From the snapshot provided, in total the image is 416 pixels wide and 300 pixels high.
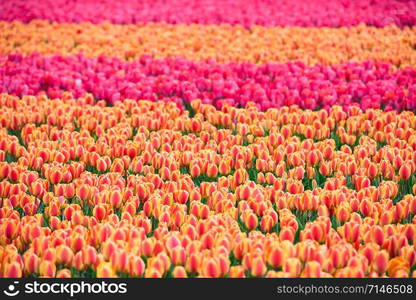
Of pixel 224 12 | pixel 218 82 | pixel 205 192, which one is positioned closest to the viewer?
pixel 205 192

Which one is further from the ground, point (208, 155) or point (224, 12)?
point (224, 12)

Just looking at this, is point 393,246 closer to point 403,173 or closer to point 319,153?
point 403,173

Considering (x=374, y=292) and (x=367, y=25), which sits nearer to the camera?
(x=374, y=292)

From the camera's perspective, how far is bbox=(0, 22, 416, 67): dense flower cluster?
24.7ft

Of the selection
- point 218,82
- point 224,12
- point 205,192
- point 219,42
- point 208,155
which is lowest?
point 205,192

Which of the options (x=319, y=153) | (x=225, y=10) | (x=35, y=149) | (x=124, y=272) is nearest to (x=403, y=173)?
(x=319, y=153)

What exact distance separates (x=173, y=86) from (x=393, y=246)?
3569mm

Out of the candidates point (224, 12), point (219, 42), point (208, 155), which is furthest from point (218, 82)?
point (224, 12)

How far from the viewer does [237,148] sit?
434cm

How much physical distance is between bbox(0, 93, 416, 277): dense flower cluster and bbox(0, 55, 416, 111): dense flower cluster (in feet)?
1.05

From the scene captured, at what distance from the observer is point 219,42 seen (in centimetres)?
873

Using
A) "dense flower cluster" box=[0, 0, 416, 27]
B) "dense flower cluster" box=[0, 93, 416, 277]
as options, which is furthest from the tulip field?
"dense flower cluster" box=[0, 0, 416, 27]

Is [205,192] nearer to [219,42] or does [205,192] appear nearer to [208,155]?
[208,155]

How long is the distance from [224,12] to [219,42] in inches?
103
